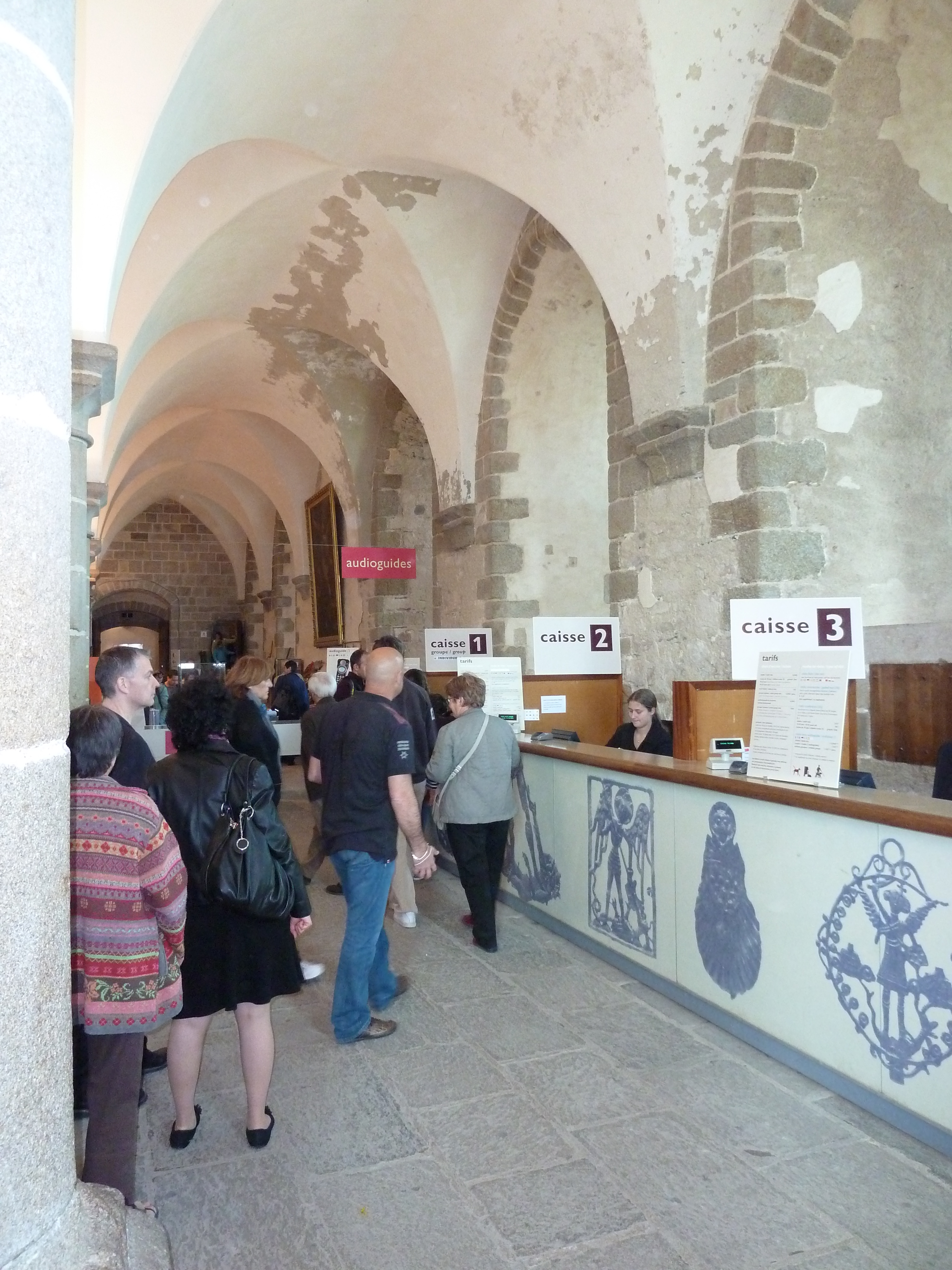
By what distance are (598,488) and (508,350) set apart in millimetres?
1317

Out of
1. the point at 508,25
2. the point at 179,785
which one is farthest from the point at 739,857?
the point at 508,25

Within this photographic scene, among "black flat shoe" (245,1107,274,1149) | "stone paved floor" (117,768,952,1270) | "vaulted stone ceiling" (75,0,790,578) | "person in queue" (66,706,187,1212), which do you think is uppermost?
"vaulted stone ceiling" (75,0,790,578)

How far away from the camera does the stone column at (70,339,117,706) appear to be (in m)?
4.64

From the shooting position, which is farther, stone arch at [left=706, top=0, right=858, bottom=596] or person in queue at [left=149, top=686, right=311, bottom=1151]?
stone arch at [left=706, top=0, right=858, bottom=596]

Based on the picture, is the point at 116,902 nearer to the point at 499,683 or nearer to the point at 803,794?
the point at 803,794

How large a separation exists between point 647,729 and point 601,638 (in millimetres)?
1138

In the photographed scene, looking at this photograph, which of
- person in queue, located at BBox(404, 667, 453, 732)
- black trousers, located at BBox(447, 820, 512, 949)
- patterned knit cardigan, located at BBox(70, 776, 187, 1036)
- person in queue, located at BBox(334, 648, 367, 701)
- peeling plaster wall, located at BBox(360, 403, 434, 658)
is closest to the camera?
patterned knit cardigan, located at BBox(70, 776, 187, 1036)

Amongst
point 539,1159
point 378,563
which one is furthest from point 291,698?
point 539,1159

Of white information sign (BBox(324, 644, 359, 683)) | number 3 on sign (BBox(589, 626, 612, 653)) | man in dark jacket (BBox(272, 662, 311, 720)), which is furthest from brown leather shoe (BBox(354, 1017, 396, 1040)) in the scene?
white information sign (BBox(324, 644, 359, 683))

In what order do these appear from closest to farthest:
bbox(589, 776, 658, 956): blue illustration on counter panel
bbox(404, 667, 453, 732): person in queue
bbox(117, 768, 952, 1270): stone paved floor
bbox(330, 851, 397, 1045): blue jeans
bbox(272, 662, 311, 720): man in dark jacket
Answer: bbox(117, 768, 952, 1270): stone paved floor < bbox(330, 851, 397, 1045): blue jeans < bbox(589, 776, 658, 956): blue illustration on counter panel < bbox(404, 667, 453, 732): person in queue < bbox(272, 662, 311, 720): man in dark jacket

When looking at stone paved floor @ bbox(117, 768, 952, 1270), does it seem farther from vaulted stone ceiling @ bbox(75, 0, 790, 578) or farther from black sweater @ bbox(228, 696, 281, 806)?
vaulted stone ceiling @ bbox(75, 0, 790, 578)

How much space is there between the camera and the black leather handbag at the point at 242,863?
2.29 metres

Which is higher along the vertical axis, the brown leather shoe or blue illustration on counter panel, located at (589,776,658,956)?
blue illustration on counter panel, located at (589,776,658,956)

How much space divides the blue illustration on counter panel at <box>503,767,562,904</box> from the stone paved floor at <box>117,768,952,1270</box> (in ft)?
3.15
